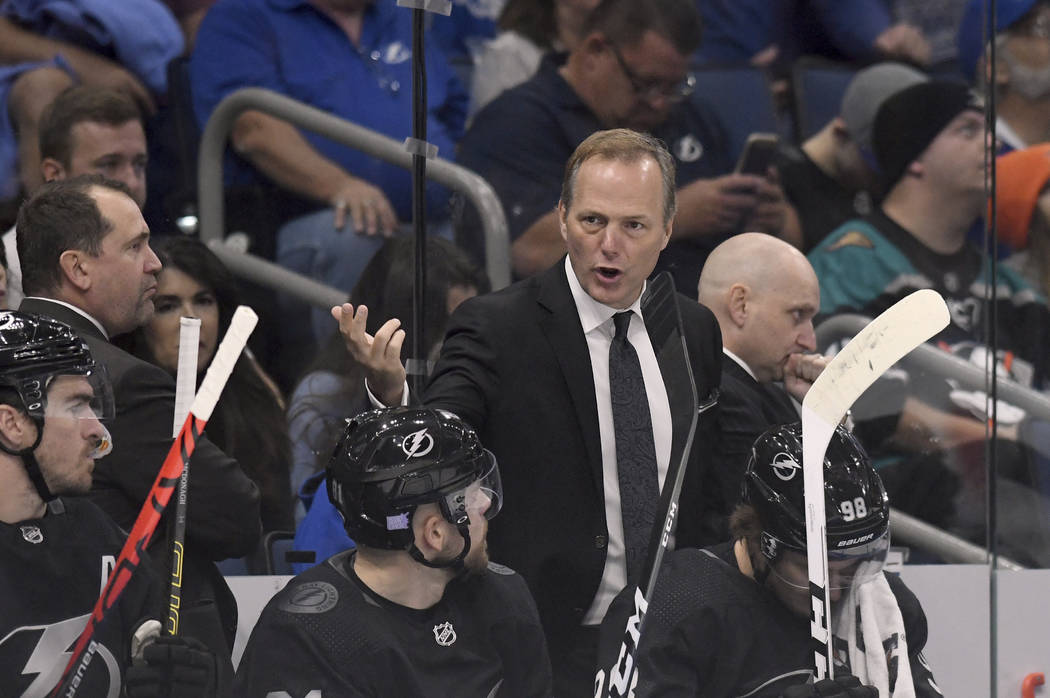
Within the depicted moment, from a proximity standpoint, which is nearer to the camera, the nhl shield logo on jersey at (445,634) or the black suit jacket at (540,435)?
the nhl shield logo on jersey at (445,634)

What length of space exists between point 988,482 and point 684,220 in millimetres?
825

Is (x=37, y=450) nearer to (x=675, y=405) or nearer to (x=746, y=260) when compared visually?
(x=675, y=405)

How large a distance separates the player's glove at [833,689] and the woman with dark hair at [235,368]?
1.05 m

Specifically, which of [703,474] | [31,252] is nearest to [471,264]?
[703,474]

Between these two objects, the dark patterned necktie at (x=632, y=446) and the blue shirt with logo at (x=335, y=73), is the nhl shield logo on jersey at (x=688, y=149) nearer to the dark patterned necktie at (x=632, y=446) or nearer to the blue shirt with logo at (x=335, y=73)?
the blue shirt with logo at (x=335, y=73)

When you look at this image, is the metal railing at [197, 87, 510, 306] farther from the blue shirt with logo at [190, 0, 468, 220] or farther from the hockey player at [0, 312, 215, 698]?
the hockey player at [0, 312, 215, 698]

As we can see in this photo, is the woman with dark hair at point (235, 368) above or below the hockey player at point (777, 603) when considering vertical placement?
above

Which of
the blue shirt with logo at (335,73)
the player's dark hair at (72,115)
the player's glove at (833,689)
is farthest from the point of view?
the blue shirt with logo at (335,73)

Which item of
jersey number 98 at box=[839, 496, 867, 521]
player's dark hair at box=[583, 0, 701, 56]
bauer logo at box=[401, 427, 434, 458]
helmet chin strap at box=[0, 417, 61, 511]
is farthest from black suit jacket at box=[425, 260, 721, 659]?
player's dark hair at box=[583, 0, 701, 56]

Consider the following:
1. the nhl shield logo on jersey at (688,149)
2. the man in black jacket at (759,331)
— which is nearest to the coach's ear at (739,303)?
the man in black jacket at (759,331)

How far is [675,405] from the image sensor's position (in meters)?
2.62

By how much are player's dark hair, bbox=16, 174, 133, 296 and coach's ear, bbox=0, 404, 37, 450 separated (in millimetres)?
404

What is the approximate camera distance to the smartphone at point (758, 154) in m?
3.44

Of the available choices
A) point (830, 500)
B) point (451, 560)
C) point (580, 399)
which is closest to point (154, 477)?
point (451, 560)
